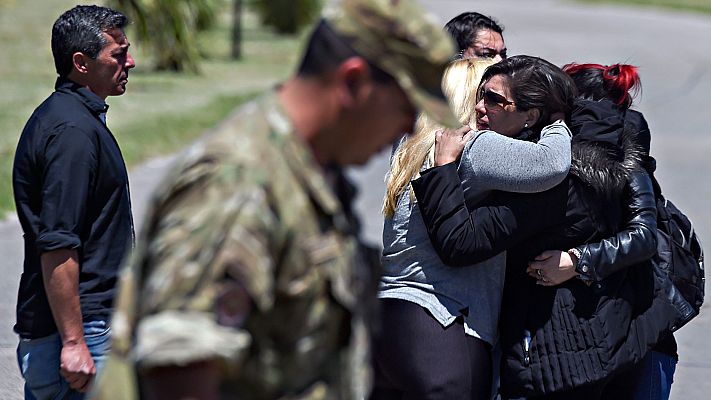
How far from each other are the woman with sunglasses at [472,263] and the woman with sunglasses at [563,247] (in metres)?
0.05

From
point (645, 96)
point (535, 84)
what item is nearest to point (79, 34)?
point (535, 84)

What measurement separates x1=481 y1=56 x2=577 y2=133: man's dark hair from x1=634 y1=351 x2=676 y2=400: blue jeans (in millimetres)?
915

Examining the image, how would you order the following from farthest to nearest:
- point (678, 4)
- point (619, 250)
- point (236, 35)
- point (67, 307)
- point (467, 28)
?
point (678, 4) → point (236, 35) → point (467, 28) → point (619, 250) → point (67, 307)

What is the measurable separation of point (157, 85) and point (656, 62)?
10502 mm

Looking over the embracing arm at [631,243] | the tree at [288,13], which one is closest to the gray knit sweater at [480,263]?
the embracing arm at [631,243]

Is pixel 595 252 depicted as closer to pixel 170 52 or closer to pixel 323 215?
pixel 323 215

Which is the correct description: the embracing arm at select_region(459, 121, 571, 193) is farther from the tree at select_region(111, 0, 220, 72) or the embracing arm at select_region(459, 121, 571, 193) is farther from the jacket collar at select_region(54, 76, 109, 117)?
the tree at select_region(111, 0, 220, 72)

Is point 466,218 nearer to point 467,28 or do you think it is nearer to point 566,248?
point 566,248

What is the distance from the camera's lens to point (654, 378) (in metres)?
3.83

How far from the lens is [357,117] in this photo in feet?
6.57

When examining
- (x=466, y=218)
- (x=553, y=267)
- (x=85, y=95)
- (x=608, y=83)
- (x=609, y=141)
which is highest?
(x=85, y=95)

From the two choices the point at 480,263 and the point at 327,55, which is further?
the point at 480,263

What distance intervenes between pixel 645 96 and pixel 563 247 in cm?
1503

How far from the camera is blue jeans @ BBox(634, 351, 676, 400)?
12.4 ft
